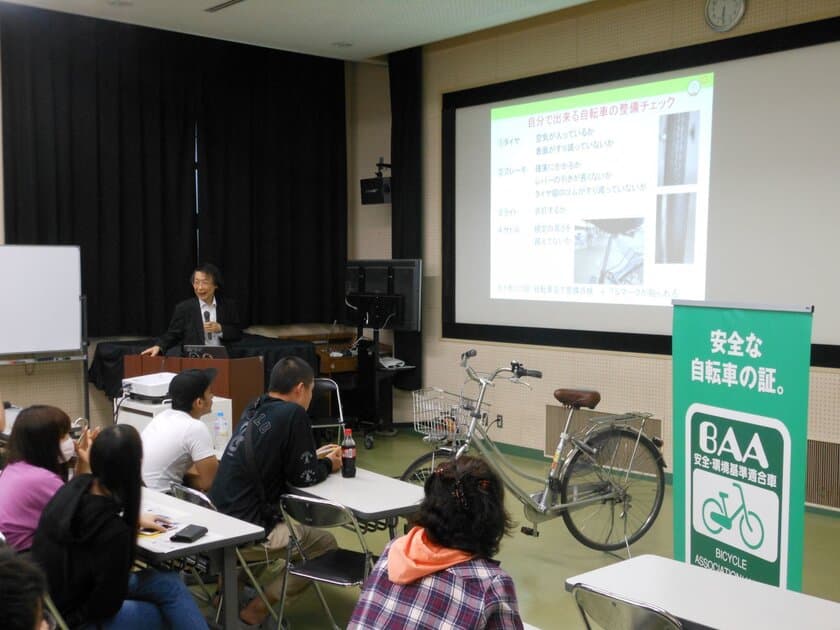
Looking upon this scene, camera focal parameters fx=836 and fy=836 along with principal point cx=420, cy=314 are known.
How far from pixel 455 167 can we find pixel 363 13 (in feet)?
4.90

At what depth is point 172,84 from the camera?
6.90 meters

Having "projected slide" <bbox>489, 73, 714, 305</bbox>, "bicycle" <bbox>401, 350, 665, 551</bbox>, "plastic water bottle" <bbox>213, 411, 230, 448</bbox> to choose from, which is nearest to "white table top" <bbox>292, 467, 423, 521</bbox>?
"bicycle" <bbox>401, 350, 665, 551</bbox>

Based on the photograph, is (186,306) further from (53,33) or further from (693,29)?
(693,29)

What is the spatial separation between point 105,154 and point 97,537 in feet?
16.1

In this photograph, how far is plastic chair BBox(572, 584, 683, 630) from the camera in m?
1.92

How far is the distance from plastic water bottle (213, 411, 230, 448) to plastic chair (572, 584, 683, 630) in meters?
2.85

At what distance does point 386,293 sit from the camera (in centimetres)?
701

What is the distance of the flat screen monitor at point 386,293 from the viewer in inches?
270

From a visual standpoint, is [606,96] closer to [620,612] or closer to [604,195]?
[604,195]

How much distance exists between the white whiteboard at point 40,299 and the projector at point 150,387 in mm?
1709

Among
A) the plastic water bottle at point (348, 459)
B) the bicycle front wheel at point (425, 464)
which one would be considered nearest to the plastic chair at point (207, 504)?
the plastic water bottle at point (348, 459)

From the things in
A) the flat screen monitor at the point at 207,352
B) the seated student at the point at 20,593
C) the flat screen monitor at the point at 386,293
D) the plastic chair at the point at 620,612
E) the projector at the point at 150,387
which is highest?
the flat screen monitor at the point at 386,293

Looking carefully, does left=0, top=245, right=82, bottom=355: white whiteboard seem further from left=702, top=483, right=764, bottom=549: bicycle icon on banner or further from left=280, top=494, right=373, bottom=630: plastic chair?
left=702, top=483, right=764, bottom=549: bicycle icon on banner

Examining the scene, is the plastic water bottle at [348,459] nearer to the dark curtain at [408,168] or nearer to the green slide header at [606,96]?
the green slide header at [606,96]
